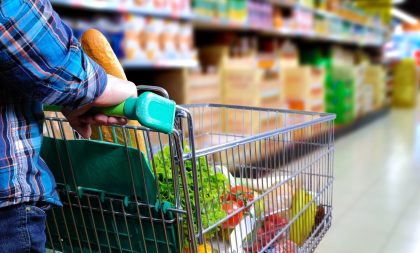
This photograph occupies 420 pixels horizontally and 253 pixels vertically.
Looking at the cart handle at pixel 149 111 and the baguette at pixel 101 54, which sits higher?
the baguette at pixel 101 54

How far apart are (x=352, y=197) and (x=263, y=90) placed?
1.23m

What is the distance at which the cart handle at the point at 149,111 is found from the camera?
734 millimetres

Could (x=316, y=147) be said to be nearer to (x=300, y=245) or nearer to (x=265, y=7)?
(x=300, y=245)

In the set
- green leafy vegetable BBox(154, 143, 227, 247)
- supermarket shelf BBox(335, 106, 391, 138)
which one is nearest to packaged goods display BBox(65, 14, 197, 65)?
green leafy vegetable BBox(154, 143, 227, 247)

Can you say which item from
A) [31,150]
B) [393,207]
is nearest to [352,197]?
[393,207]

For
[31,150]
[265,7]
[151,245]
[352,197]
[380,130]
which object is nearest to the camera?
[31,150]

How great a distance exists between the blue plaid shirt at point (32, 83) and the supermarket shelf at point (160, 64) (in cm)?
183

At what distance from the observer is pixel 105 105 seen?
78 cm

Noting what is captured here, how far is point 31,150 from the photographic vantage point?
77 cm

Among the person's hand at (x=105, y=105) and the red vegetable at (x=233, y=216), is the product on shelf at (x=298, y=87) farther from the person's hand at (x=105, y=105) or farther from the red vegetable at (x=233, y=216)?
the person's hand at (x=105, y=105)

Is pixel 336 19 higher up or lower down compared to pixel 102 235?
higher up

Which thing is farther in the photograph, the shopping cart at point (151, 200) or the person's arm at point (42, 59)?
the shopping cart at point (151, 200)

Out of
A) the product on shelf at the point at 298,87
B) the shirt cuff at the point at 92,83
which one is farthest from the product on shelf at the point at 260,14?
the shirt cuff at the point at 92,83

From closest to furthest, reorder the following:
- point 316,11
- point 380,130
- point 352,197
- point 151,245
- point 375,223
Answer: point 151,245 → point 375,223 → point 352,197 → point 316,11 → point 380,130
